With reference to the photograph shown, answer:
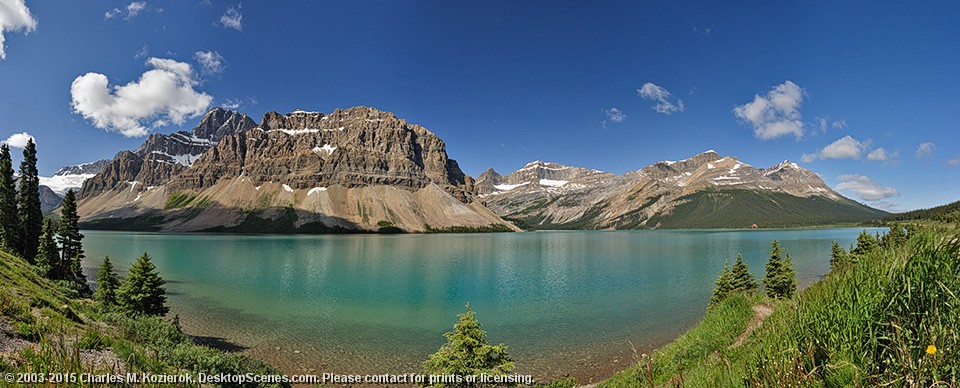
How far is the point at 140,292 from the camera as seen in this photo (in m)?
29.8

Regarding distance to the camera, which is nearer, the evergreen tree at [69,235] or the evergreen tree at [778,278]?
the evergreen tree at [778,278]

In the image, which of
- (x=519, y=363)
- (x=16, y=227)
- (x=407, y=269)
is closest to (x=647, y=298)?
(x=519, y=363)

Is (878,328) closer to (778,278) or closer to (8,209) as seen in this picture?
(778,278)

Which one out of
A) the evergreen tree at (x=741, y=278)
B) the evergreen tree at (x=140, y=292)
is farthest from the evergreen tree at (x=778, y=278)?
the evergreen tree at (x=140, y=292)

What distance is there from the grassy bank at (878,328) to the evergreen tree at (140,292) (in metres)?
37.7

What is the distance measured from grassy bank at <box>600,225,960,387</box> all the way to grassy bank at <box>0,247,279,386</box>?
7.76m

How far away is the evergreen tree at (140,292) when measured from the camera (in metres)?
29.1

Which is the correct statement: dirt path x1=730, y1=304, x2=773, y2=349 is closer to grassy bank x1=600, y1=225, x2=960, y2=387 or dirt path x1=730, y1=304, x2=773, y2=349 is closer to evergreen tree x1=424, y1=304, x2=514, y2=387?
evergreen tree x1=424, y1=304, x2=514, y2=387

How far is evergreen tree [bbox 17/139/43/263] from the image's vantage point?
178 ft

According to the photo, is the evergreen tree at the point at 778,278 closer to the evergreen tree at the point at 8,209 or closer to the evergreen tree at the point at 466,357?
the evergreen tree at the point at 466,357

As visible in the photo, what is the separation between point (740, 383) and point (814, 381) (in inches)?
27.9

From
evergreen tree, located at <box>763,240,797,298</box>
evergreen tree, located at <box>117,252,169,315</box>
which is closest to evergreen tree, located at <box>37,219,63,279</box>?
evergreen tree, located at <box>117,252,169,315</box>

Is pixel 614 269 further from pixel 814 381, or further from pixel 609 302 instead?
pixel 814 381

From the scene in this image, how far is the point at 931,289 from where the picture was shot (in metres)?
3.72
